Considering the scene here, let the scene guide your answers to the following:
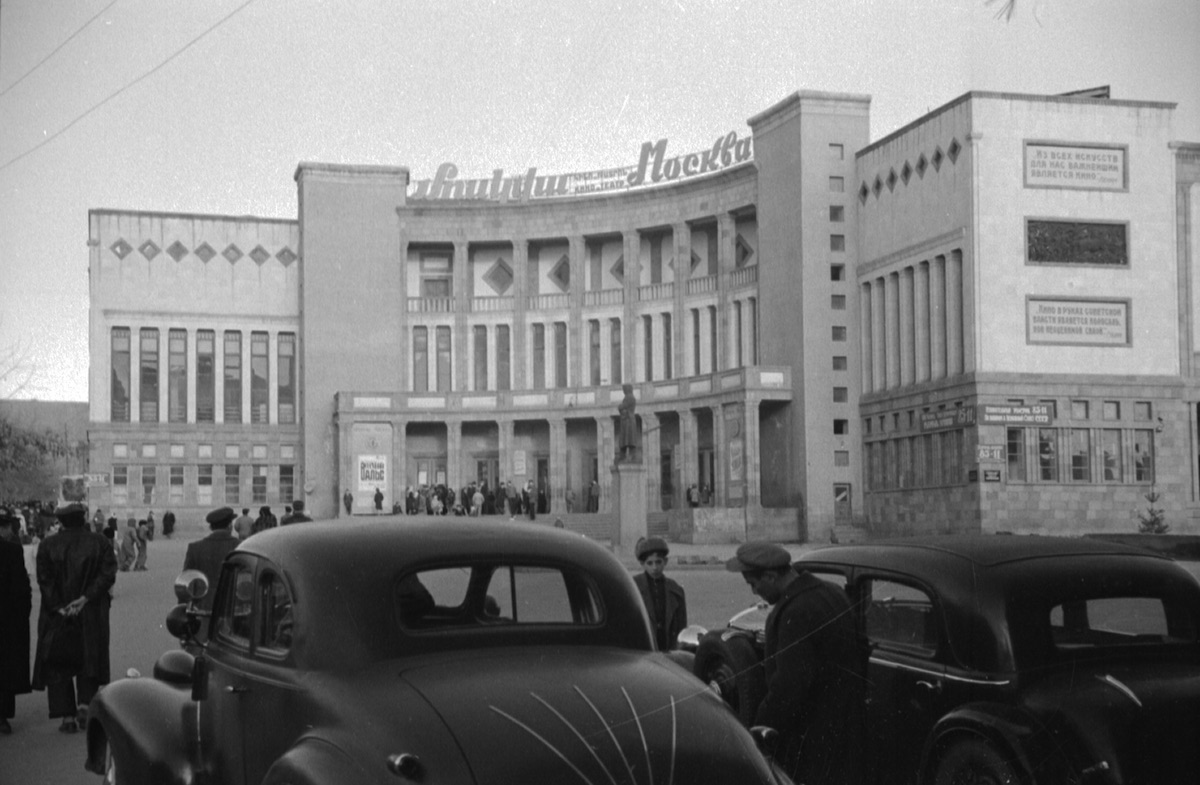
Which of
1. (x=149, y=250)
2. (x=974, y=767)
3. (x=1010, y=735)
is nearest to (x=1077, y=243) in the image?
(x=149, y=250)

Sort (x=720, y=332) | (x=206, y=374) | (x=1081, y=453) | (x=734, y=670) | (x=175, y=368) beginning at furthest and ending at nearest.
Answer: (x=206, y=374), (x=175, y=368), (x=720, y=332), (x=1081, y=453), (x=734, y=670)

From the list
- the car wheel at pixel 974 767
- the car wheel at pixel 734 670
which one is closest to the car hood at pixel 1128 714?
the car wheel at pixel 974 767

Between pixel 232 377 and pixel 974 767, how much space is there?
67.0 meters

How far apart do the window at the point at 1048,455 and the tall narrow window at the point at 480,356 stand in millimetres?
28993

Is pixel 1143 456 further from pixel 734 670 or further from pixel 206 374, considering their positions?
pixel 734 670

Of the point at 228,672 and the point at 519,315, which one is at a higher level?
the point at 519,315

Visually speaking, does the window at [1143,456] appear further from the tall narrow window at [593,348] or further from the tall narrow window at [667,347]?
the tall narrow window at [593,348]

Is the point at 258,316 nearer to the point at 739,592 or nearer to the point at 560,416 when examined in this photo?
the point at 560,416

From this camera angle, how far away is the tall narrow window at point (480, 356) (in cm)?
6856

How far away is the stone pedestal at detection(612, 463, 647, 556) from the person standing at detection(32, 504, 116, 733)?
78.2ft

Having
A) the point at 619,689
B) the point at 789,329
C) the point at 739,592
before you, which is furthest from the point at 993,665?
the point at 789,329

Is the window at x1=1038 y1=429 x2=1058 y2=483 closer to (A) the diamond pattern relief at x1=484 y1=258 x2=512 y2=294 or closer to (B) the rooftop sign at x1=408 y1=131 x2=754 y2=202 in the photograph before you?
(B) the rooftop sign at x1=408 y1=131 x2=754 y2=202

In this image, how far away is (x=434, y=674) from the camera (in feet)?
Result: 14.5

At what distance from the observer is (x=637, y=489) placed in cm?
3409
